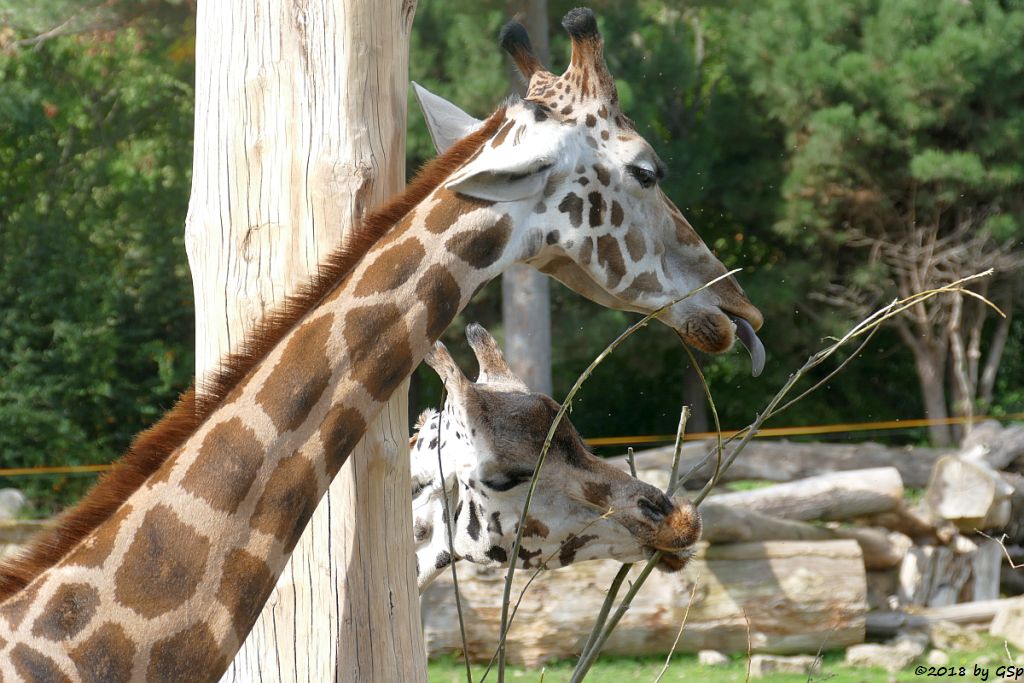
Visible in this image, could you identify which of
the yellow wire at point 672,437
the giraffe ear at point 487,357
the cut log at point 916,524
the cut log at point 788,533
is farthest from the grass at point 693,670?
the giraffe ear at point 487,357

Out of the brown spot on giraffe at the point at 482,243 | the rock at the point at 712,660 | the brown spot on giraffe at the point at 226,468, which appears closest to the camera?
the brown spot on giraffe at the point at 226,468

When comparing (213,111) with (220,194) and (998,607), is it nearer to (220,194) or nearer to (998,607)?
(220,194)

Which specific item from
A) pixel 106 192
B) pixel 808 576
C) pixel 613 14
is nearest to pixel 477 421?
pixel 808 576

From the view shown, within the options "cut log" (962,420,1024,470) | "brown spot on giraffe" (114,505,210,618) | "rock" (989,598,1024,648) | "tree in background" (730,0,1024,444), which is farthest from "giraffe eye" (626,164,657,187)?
"tree in background" (730,0,1024,444)

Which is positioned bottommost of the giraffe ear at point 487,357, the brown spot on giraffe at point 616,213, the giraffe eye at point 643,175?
the giraffe ear at point 487,357

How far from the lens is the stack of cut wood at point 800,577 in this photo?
21.1 ft

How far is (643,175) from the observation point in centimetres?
224

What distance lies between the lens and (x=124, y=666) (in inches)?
68.7

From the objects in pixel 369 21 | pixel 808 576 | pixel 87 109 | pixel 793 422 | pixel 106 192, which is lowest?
pixel 793 422

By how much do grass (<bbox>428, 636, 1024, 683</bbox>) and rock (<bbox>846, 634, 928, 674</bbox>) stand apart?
0.16 feet

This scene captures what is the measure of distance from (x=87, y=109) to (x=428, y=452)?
376 inches

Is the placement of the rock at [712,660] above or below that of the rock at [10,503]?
below

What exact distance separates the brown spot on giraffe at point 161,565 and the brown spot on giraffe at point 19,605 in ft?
0.44

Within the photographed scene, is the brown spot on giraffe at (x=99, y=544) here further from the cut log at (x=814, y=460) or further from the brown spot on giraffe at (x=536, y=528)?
the cut log at (x=814, y=460)
